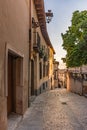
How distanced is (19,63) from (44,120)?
2.26 metres

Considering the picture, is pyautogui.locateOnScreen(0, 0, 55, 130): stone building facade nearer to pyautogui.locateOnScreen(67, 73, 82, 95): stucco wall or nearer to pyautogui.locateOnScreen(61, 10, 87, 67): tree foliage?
pyautogui.locateOnScreen(67, 73, 82, 95): stucco wall

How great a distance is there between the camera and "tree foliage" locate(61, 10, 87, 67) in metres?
25.6

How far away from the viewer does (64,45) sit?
30297mm

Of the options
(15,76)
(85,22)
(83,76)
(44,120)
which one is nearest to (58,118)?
(44,120)

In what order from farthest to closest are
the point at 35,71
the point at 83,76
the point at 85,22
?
1. the point at 85,22
2. the point at 83,76
3. the point at 35,71

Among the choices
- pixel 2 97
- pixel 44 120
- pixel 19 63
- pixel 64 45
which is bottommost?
pixel 44 120

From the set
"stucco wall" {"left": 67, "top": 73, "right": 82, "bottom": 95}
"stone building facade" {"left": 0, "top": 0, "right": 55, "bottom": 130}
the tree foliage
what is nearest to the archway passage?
"stone building facade" {"left": 0, "top": 0, "right": 55, "bottom": 130}

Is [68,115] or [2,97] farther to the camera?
[68,115]

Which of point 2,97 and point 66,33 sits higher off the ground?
point 66,33

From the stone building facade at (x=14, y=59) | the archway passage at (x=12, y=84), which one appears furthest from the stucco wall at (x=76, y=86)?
the archway passage at (x=12, y=84)

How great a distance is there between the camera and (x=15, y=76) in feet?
37.0

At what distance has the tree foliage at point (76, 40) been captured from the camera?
84.0 ft

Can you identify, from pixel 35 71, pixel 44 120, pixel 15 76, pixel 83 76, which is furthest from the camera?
pixel 83 76

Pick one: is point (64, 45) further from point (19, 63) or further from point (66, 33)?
point (19, 63)
